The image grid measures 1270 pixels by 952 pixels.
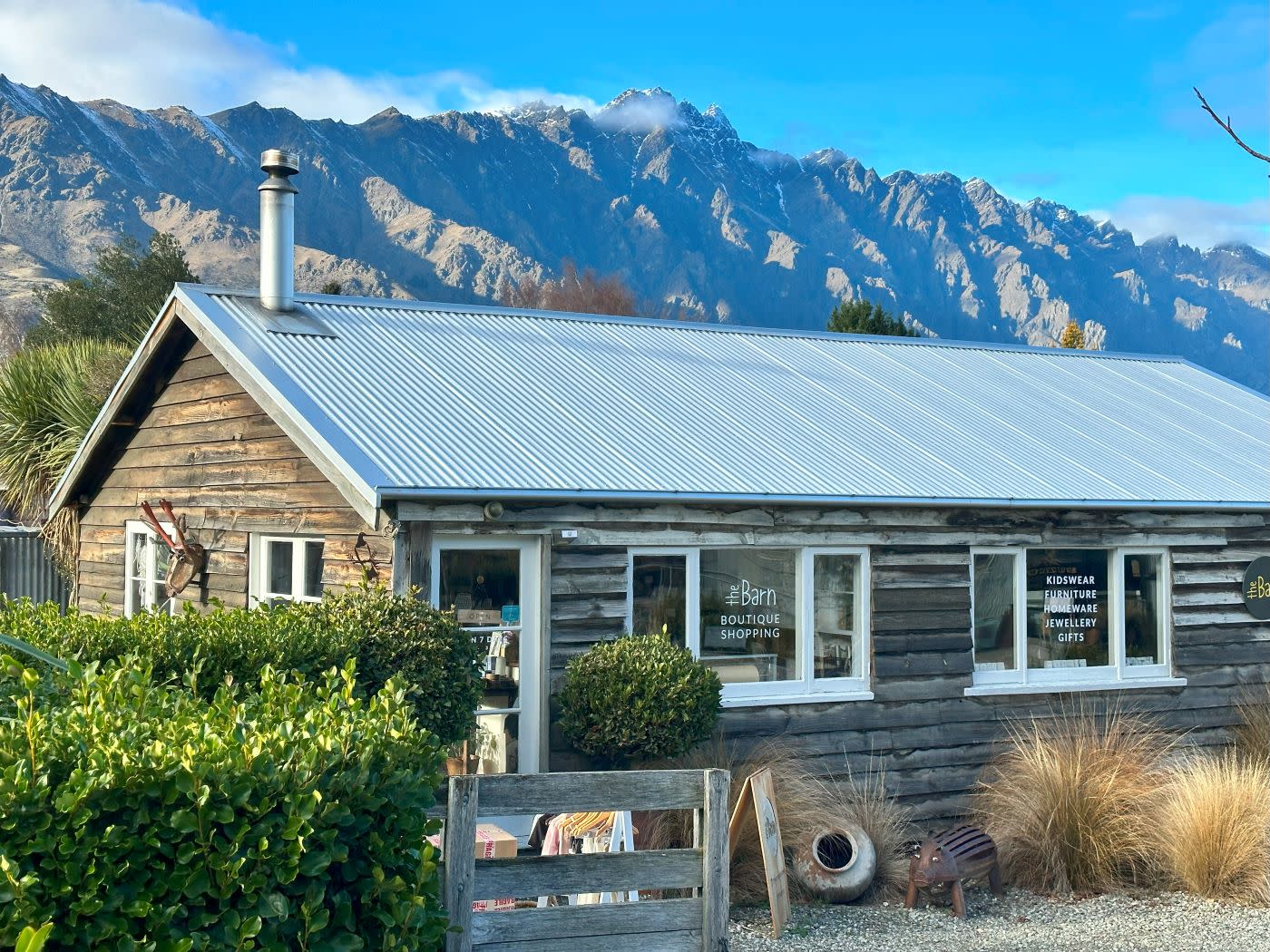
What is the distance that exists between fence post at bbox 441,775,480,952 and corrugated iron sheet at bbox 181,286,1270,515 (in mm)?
4415

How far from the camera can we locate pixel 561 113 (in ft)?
611

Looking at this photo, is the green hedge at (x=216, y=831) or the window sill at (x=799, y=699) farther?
the window sill at (x=799, y=699)

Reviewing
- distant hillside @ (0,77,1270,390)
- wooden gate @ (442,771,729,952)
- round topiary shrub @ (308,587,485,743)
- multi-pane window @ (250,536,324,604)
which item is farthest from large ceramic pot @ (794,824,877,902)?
distant hillside @ (0,77,1270,390)

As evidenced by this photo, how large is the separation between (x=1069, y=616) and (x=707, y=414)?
411 centimetres

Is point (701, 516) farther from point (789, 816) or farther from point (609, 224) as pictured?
point (609, 224)

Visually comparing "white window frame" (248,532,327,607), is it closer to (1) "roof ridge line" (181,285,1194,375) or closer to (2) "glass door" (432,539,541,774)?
(2) "glass door" (432,539,541,774)

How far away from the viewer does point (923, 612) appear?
12.5 metres

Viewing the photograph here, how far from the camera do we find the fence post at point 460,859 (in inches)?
220

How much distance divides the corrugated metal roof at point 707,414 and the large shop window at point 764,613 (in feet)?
2.42

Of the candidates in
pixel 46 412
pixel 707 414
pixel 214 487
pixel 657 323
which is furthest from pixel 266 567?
pixel 46 412

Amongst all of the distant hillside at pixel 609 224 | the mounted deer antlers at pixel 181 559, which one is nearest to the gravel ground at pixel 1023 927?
the mounted deer antlers at pixel 181 559

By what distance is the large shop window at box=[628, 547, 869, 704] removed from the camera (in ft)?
37.8

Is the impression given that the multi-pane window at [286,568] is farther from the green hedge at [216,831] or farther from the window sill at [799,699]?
the green hedge at [216,831]

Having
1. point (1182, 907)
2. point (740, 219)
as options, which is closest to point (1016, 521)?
point (1182, 907)
